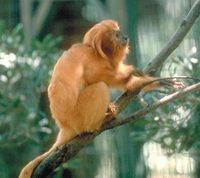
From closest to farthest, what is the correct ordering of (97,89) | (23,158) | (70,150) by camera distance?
(70,150) → (97,89) → (23,158)

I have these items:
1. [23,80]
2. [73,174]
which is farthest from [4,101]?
[73,174]

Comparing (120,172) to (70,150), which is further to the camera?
(120,172)

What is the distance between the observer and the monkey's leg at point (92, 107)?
1.92 m

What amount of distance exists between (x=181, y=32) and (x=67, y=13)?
2.50 m

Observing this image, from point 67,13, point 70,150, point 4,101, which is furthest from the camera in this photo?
point 67,13

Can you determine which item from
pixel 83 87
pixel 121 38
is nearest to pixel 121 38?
pixel 121 38

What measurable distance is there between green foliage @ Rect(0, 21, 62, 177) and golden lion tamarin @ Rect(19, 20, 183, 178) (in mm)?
1264

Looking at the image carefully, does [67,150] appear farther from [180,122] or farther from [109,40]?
[180,122]

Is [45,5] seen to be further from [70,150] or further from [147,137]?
[70,150]

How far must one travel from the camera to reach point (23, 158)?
3.57m

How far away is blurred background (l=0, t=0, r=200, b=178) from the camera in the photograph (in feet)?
8.87

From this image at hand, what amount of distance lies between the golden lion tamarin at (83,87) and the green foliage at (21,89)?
49.8 inches

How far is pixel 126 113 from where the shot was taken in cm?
311

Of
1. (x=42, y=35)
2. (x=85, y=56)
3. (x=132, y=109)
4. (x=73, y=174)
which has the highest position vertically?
(x=42, y=35)
